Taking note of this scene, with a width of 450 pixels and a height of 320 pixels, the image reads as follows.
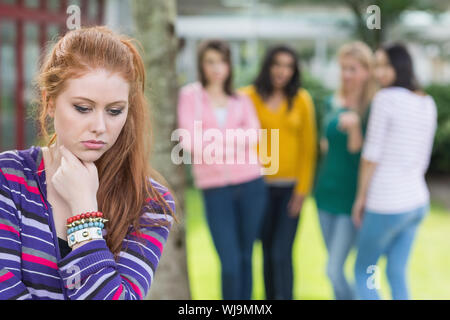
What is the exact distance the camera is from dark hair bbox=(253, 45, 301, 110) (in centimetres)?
399

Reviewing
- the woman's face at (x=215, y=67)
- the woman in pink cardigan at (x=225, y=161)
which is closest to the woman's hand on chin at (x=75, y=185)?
the woman in pink cardigan at (x=225, y=161)

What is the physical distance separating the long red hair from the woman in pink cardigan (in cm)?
192

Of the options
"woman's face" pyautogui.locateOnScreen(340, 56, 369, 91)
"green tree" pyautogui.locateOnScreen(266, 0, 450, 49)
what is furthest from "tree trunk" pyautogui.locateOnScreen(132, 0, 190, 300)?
"green tree" pyautogui.locateOnScreen(266, 0, 450, 49)

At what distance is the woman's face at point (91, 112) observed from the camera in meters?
1.32

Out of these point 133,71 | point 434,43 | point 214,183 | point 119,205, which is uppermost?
point 434,43

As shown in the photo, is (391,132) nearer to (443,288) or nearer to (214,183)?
(214,183)

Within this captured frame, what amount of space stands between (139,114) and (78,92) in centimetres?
21

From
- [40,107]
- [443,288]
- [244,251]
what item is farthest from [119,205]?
[443,288]

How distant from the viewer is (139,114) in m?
1.50

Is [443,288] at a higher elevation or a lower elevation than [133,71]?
lower

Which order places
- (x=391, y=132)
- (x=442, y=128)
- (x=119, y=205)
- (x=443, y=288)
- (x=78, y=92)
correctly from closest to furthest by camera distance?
1. (x=78, y=92)
2. (x=119, y=205)
3. (x=391, y=132)
4. (x=443, y=288)
5. (x=442, y=128)

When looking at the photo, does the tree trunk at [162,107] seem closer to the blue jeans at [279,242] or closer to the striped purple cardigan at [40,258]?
the blue jeans at [279,242]

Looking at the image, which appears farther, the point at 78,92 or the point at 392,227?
the point at 392,227

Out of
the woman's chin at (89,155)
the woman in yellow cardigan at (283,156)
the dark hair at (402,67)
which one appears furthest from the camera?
the woman in yellow cardigan at (283,156)
